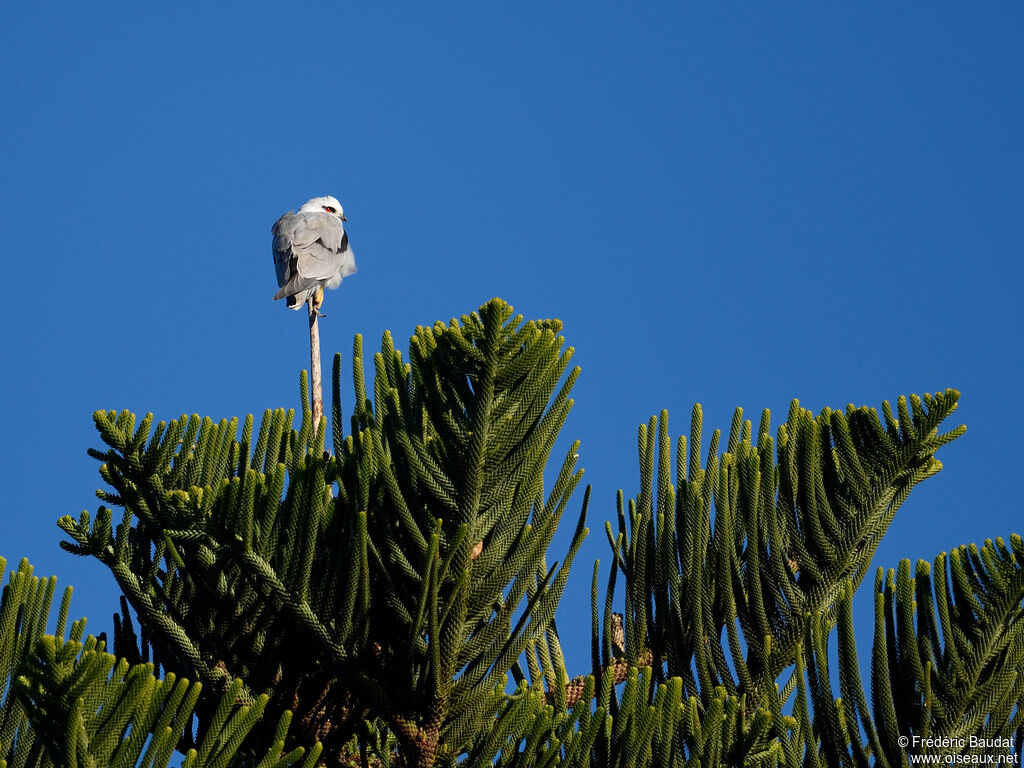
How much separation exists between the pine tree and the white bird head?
10.0 m

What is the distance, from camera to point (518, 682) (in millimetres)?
3309

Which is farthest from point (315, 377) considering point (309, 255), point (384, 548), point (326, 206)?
point (326, 206)

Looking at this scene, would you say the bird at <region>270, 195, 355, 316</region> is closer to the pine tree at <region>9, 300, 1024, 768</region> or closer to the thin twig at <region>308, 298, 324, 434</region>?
the thin twig at <region>308, 298, 324, 434</region>

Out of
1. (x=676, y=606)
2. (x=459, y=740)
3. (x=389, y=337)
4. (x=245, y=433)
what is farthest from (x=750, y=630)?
(x=245, y=433)

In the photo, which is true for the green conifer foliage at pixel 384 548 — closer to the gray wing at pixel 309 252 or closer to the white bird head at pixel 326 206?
the gray wing at pixel 309 252

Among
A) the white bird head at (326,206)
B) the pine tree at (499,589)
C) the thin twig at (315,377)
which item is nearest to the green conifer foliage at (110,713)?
the pine tree at (499,589)

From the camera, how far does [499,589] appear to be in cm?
304

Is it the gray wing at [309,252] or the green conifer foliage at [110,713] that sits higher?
the gray wing at [309,252]

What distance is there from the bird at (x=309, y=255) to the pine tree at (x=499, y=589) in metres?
7.36

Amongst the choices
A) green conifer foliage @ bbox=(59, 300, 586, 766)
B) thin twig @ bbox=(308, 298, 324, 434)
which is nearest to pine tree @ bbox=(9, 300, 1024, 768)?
green conifer foliage @ bbox=(59, 300, 586, 766)

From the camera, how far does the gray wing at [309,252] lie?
1099cm

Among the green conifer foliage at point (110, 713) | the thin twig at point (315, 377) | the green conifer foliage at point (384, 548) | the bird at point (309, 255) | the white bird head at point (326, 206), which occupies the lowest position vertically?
the green conifer foliage at point (110, 713)

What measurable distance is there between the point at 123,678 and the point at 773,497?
1.92 meters

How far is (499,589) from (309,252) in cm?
870
